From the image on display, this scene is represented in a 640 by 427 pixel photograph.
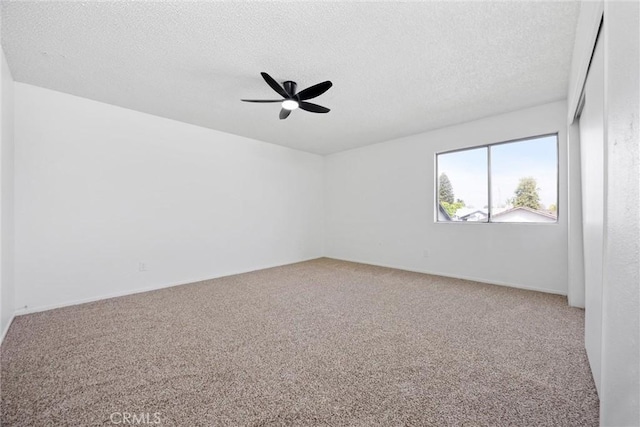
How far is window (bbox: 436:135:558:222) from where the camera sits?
3475 millimetres

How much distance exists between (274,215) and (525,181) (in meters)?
4.28

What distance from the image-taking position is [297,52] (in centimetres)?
223

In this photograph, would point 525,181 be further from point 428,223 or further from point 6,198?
point 6,198

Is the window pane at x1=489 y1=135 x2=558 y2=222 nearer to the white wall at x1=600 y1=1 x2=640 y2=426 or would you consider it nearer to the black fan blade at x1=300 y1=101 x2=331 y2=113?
the black fan blade at x1=300 y1=101 x2=331 y2=113

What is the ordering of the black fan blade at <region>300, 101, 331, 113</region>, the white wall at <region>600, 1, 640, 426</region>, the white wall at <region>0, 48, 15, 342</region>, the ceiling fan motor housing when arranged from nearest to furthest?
1. the white wall at <region>600, 1, 640, 426</region>
2. the white wall at <region>0, 48, 15, 342</region>
3. the ceiling fan motor housing
4. the black fan blade at <region>300, 101, 331, 113</region>

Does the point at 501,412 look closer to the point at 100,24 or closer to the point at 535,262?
the point at 535,262

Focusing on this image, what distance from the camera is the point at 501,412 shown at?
135 cm

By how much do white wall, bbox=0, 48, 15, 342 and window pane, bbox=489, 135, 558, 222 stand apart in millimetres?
5795

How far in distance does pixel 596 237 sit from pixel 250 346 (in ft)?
8.22

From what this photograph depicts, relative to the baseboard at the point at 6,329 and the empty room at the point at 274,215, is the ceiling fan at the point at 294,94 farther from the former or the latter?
the baseboard at the point at 6,329

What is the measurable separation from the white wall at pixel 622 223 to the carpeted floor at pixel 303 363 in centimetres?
63

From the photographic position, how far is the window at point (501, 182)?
3.47m

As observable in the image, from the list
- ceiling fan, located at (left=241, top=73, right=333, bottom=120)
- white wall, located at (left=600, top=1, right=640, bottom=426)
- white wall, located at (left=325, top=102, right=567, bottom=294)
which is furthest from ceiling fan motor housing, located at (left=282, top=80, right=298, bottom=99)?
white wall, located at (left=325, top=102, right=567, bottom=294)

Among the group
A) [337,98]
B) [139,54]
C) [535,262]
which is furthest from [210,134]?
[535,262]
